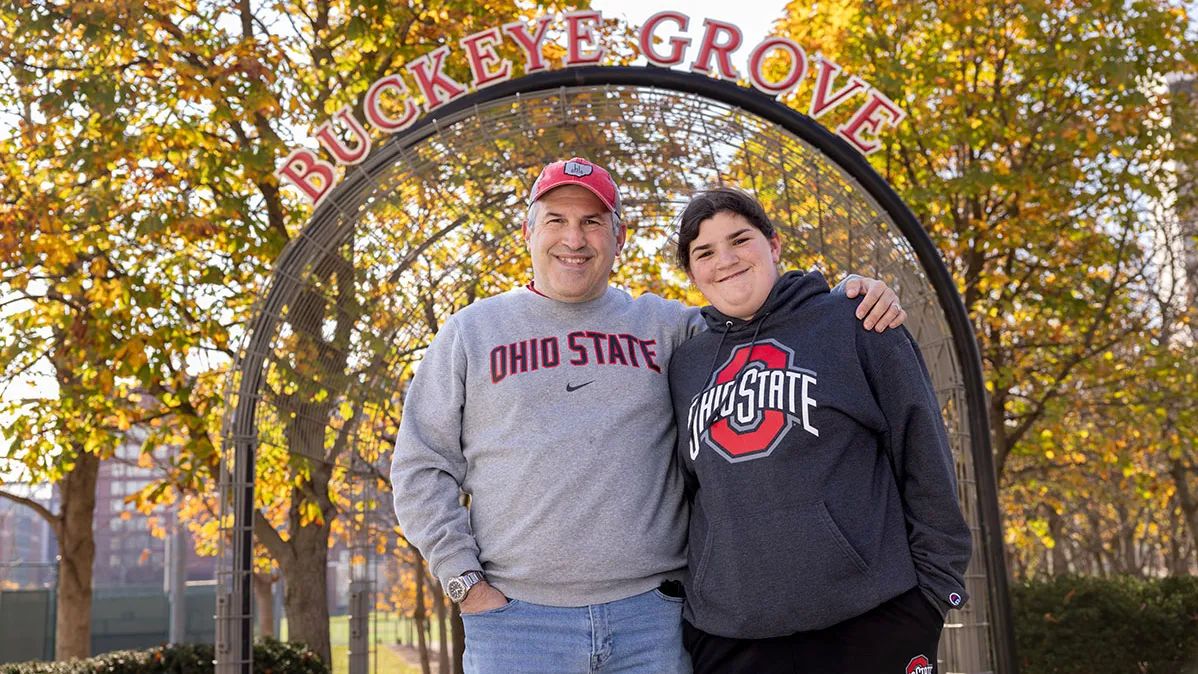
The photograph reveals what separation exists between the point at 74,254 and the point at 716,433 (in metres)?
7.04

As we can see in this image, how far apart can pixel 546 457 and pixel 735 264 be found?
72 centimetres

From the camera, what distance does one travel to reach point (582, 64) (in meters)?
6.05

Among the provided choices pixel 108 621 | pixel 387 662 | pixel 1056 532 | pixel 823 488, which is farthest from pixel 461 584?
pixel 387 662

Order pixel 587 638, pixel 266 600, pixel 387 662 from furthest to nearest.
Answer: pixel 387 662
pixel 266 600
pixel 587 638

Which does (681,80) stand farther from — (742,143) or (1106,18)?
(1106,18)

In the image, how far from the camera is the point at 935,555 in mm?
2350

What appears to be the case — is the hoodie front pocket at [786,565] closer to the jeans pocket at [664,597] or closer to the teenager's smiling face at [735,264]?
the jeans pocket at [664,597]

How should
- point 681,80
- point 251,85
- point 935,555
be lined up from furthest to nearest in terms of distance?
point 251,85 < point 681,80 < point 935,555

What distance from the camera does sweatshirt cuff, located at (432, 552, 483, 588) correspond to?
2.62 metres

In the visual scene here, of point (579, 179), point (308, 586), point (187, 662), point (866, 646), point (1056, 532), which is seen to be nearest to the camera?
point (866, 646)

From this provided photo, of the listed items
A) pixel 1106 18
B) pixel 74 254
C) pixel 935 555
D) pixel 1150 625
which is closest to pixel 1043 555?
pixel 1150 625

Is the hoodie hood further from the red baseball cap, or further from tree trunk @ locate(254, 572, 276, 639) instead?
tree trunk @ locate(254, 572, 276, 639)

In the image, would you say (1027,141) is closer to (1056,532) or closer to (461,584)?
(461,584)

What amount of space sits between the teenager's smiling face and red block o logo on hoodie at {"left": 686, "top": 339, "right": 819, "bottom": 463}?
0.44 ft
